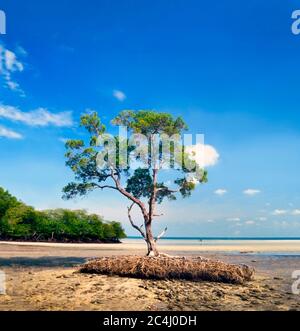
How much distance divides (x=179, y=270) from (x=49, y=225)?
138ft

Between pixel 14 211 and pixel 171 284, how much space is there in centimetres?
4099

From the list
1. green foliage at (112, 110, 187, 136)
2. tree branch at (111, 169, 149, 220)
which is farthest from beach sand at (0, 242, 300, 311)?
green foliage at (112, 110, 187, 136)

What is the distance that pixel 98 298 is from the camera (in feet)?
35.1

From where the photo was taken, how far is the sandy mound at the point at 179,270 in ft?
Answer: 47.0

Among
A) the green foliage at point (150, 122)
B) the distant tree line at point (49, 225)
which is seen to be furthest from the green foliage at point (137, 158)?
the distant tree line at point (49, 225)

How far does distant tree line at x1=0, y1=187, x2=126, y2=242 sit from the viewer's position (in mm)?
49188

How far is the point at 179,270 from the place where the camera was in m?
14.6

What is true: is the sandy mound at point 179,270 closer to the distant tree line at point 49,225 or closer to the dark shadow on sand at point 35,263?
the dark shadow on sand at point 35,263

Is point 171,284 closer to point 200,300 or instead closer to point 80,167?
point 200,300

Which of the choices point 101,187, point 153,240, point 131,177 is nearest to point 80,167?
point 101,187

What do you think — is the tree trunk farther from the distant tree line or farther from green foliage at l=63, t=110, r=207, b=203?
the distant tree line

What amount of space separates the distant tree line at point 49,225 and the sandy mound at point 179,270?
3772 centimetres

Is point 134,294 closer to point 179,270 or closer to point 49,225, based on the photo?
point 179,270

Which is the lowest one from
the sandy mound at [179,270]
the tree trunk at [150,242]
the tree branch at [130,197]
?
the sandy mound at [179,270]
